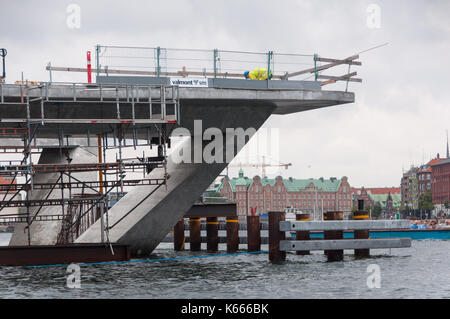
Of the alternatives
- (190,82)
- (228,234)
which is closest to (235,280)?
(190,82)

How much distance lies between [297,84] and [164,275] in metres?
11.3

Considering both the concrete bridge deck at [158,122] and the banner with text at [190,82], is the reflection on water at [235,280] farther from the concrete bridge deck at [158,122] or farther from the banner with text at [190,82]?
the banner with text at [190,82]

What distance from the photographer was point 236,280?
29.6 meters

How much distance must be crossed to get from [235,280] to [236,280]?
4 cm

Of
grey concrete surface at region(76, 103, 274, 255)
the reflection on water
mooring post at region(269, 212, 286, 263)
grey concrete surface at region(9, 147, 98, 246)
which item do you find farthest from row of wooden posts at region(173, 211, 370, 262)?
grey concrete surface at region(9, 147, 98, 246)

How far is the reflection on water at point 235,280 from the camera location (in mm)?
26062

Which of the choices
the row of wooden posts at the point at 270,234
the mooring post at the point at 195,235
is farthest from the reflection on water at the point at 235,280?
the mooring post at the point at 195,235

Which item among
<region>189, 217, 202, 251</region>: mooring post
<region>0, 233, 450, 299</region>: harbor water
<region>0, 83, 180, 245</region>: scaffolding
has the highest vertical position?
<region>0, 83, 180, 245</region>: scaffolding

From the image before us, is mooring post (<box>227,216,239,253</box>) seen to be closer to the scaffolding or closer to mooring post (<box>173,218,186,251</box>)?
mooring post (<box>173,218,186,251</box>)

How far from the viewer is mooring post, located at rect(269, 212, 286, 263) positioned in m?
34.4

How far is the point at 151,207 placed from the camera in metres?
36.2

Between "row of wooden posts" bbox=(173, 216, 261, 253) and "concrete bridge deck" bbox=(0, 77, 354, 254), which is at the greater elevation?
"concrete bridge deck" bbox=(0, 77, 354, 254)

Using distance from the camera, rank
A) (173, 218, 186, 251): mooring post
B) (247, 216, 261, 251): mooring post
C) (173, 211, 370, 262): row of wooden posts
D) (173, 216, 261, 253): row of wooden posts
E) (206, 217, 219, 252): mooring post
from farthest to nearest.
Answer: (173, 218, 186, 251): mooring post, (206, 217, 219, 252): mooring post, (173, 216, 261, 253): row of wooden posts, (247, 216, 261, 251): mooring post, (173, 211, 370, 262): row of wooden posts
